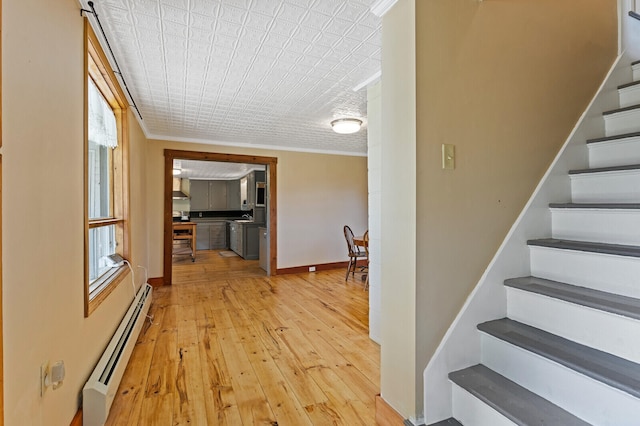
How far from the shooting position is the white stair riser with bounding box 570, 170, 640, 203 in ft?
5.14

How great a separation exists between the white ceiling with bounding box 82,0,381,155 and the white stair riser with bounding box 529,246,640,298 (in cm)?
167

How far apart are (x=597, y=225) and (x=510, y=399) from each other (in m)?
1.02

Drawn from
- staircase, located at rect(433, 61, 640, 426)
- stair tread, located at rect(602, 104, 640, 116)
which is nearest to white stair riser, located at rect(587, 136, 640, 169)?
staircase, located at rect(433, 61, 640, 426)

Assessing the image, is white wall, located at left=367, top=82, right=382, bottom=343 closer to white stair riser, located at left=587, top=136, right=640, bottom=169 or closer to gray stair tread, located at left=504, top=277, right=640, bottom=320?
gray stair tread, located at left=504, top=277, right=640, bottom=320

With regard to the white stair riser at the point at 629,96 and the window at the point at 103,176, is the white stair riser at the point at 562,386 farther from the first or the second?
the window at the point at 103,176

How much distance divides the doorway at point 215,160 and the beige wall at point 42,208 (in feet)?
9.94

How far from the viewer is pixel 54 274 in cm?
127

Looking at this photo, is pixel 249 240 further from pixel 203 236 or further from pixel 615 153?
pixel 615 153

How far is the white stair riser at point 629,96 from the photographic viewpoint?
1.95 meters

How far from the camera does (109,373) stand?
176cm

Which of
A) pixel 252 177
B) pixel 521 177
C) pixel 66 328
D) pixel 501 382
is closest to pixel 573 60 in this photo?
pixel 521 177

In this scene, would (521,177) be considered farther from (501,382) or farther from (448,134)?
(501,382)

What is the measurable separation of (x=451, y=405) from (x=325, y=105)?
2871 mm

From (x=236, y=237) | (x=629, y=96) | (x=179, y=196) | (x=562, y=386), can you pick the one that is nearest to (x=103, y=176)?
(x=562, y=386)
